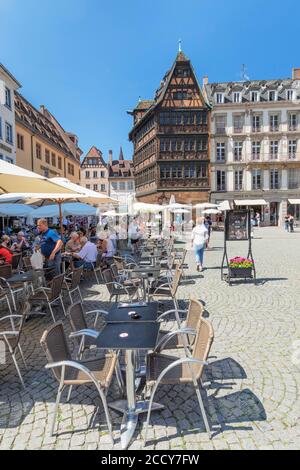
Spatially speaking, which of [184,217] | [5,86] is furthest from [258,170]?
[5,86]

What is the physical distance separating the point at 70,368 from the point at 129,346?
0.97m

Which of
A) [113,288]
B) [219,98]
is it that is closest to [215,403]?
[113,288]

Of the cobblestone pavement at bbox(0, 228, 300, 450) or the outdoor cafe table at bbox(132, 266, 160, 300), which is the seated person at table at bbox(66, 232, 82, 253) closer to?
the outdoor cafe table at bbox(132, 266, 160, 300)

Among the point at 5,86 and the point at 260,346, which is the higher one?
the point at 5,86

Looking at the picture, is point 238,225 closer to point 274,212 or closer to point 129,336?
point 129,336

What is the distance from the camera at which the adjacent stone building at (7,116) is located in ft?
78.4

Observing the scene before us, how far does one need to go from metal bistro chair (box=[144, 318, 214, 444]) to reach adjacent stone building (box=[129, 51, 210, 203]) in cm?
3819

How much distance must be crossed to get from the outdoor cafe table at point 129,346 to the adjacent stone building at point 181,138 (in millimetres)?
38130

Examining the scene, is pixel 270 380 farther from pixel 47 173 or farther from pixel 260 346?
pixel 47 173

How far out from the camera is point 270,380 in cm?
401

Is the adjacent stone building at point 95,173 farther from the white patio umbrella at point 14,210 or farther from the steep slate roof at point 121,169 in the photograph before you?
the white patio umbrella at point 14,210

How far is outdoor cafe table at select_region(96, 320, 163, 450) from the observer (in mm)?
3041

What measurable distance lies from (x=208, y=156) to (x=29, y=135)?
2181 cm

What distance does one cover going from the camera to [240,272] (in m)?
9.42
